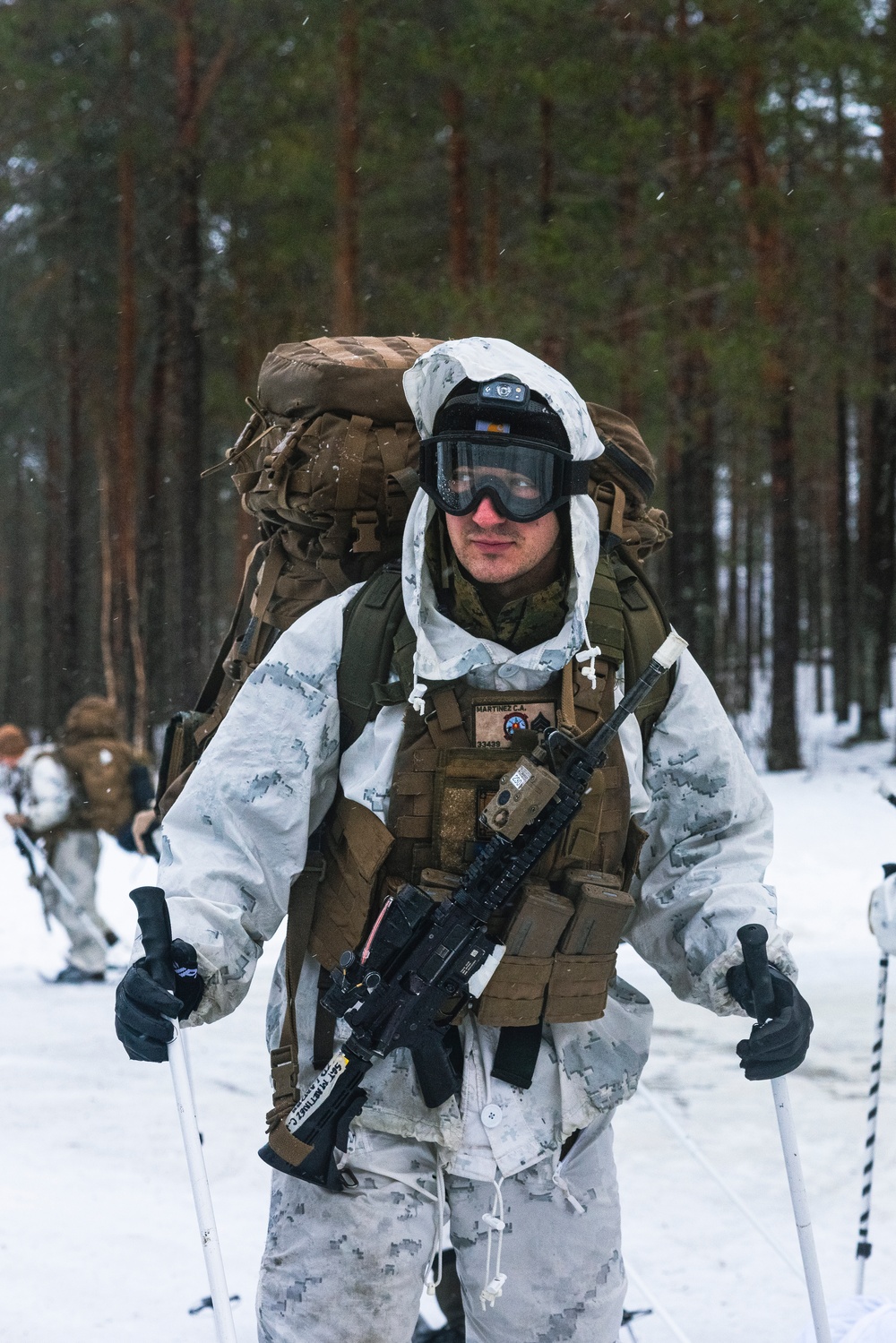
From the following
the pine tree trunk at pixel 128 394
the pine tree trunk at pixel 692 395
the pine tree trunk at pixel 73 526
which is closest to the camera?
the pine tree trunk at pixel 692 395

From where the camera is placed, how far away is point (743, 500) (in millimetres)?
30094

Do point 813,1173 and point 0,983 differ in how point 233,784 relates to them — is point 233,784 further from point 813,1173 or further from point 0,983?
point 0,983

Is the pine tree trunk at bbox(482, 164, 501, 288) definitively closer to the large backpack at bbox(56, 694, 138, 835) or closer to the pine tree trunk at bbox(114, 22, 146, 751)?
the pine tree trunk at bbox(114, 22, 146, 751)

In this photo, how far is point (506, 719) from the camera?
2.60 metres

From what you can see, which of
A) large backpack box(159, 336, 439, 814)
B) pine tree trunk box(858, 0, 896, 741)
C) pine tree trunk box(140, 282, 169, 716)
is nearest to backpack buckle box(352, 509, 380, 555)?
large backpack box(159, 336, 439, 814)

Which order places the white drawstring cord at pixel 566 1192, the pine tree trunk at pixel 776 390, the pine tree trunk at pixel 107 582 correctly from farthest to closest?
the pine tree trunk at pixel 107 582
the pine tree trunk at pixel 776 390
the white drawstring cord at pixel 566 1192

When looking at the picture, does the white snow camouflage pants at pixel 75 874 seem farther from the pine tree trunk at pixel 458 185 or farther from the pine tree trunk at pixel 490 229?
the pine tree trunk at pixel 490 229

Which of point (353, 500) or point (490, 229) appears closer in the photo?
point (353, 500)

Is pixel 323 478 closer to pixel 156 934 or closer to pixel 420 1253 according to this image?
pixel 156 934

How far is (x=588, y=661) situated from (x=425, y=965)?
2.02 ft

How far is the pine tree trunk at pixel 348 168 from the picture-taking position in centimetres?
1385

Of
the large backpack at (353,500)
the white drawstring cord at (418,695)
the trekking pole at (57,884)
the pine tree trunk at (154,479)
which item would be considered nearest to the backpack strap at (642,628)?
the large backpack at (353,500)

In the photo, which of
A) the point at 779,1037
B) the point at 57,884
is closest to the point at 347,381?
the point at 779,1037

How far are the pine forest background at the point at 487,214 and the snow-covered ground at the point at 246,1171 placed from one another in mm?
7668
